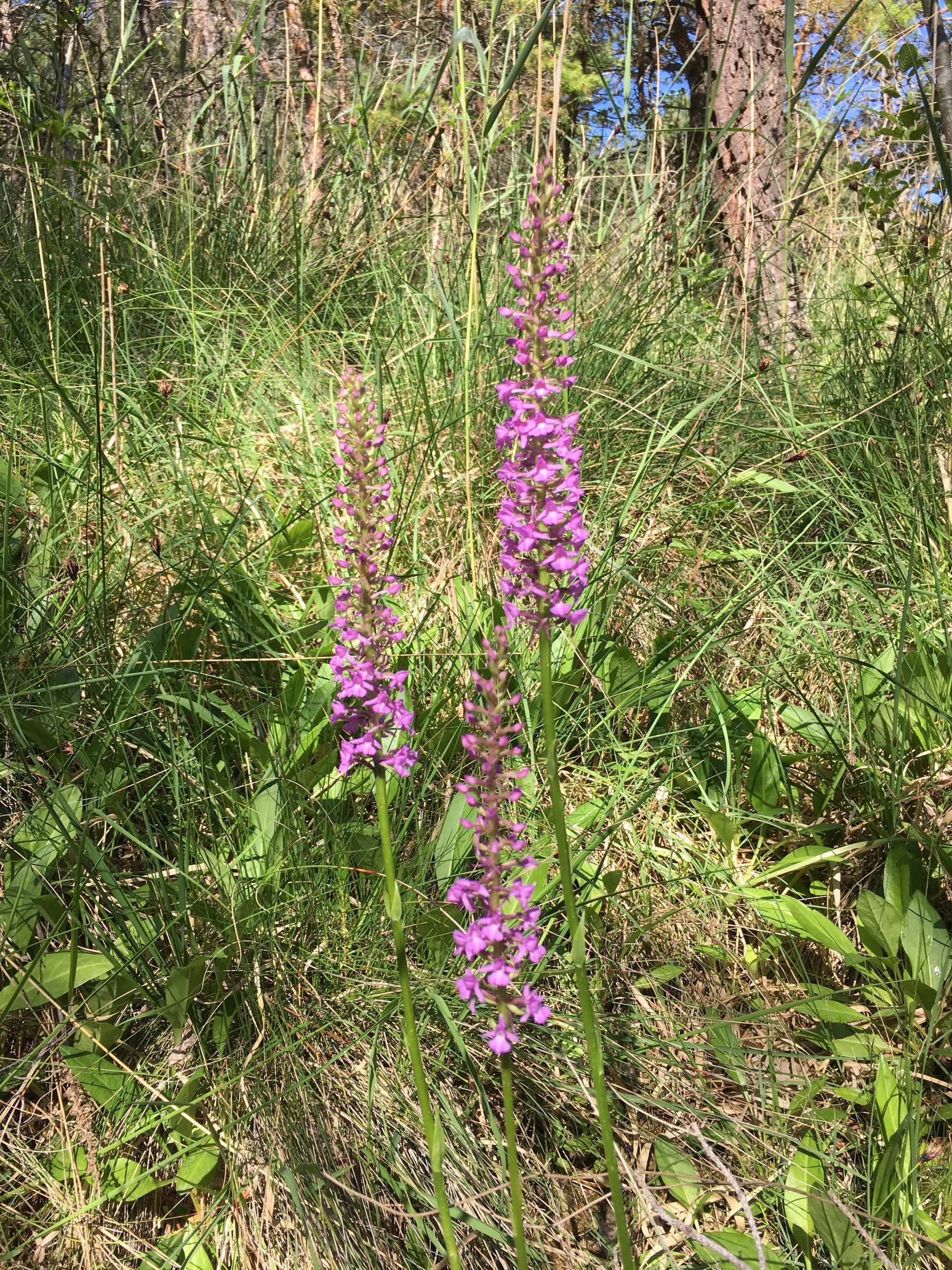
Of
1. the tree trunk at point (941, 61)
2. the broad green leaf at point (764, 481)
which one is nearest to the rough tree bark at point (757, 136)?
the tree trunk at point (941, 61)

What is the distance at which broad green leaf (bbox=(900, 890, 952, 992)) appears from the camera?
1.75 m

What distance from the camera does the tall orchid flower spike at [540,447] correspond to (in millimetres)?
1026

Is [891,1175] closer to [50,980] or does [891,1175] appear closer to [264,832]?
[264,832]

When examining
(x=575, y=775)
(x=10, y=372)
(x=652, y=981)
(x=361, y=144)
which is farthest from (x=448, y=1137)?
(x=361, y=144)

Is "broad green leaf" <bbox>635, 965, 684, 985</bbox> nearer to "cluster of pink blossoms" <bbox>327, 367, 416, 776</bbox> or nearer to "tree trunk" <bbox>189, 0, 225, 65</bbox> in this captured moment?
"cluster of pink blossoms" <bbox>327, 367, 416, 776</bbox>

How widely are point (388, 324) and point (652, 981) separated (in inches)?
91.7

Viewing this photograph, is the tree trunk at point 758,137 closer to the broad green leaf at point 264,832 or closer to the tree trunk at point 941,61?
the tree trunk at point 941,61

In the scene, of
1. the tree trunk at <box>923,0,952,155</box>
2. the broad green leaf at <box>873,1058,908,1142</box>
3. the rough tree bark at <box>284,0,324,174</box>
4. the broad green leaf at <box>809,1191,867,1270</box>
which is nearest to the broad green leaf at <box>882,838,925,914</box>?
the broad green leaf at <box>873,1058,908,1142</box>

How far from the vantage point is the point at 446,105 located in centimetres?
448

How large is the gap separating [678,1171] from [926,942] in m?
0.62

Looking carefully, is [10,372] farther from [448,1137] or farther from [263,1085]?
[448,1137]

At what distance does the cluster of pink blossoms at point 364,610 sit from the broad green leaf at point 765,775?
1224 mm

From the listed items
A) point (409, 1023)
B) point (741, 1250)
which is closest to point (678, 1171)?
point (741, 1250)

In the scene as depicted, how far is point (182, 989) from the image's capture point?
1521 millimetres
